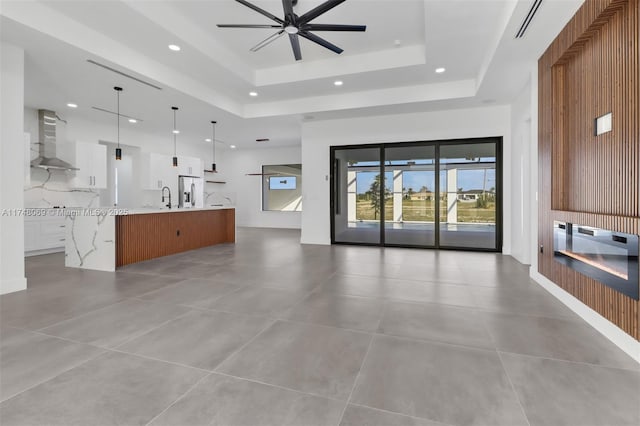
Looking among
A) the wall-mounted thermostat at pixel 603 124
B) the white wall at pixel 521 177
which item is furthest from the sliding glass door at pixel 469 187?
the wall-mounted thermostat at pixel 603 124

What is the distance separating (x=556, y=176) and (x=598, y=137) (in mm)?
791

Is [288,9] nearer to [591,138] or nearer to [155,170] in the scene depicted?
[591,138]

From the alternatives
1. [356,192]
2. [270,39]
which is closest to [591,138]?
[270,39]

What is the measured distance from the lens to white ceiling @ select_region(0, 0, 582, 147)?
11.5 ft

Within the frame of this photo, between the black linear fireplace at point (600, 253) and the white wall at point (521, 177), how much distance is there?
171 cm

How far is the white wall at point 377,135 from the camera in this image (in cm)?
616

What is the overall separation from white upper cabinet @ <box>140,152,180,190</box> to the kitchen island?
2818 millimetres

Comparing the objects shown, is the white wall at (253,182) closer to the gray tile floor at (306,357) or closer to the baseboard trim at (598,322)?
the gray tile floor at (306,357)

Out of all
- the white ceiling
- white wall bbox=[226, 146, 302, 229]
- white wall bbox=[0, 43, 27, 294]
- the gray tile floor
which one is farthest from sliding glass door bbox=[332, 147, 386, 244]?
white wall bbox=[0, 43, 27, 294]

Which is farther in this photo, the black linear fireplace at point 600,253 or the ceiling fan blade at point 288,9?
the ceiling fan blade at point 288,9

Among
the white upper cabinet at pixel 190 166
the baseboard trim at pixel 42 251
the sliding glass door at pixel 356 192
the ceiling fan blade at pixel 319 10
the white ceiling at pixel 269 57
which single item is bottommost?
the baseboard trim at pixel 42 251

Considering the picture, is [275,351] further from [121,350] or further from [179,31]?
[179,31]

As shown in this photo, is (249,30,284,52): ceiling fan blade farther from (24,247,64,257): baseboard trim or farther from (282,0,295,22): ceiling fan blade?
(24,247,64,257): baseboard trim

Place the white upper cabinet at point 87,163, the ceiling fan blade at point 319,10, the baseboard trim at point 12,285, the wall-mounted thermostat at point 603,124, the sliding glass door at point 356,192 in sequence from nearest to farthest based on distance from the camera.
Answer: the wall-mounted thermostat at point 603,124, the ceiling fan blade at point 319,10, the baseboard trim at point 12,285, the white upper cabinet at point 87,163, the sliding glass door at point 356,192
